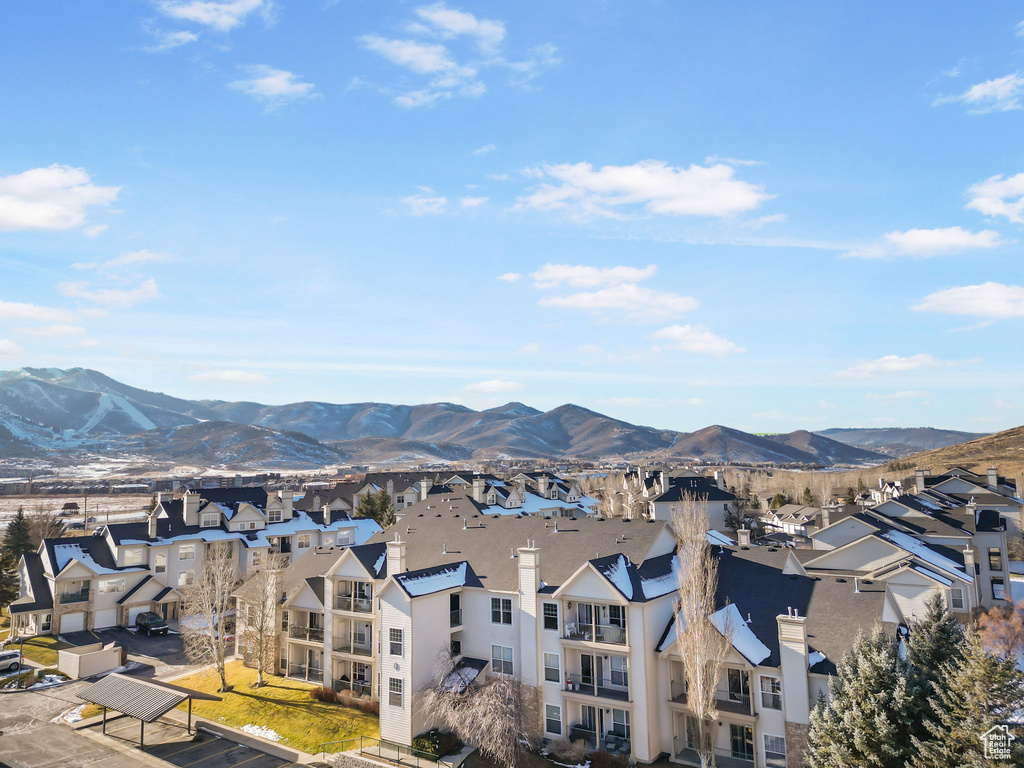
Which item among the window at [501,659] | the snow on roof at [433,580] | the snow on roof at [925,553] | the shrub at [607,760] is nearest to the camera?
the shrub at [607,760]

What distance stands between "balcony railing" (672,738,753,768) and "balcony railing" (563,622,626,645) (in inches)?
225

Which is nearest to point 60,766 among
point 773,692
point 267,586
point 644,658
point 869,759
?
point 267,586

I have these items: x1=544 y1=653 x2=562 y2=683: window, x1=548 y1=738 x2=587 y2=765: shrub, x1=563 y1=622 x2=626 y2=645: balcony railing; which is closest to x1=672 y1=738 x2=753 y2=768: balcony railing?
x1=548 y1=738 x2=587 y2=765: shrub

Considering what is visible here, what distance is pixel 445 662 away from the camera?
118ft

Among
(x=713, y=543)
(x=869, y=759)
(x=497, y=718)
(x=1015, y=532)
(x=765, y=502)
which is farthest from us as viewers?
(x=765, y=502)

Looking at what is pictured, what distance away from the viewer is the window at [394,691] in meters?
34.8

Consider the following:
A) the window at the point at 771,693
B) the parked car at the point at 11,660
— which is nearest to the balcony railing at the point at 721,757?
the window at the point at 771,693

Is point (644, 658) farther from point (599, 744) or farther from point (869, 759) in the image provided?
point (869, 759)

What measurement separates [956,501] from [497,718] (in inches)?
2946

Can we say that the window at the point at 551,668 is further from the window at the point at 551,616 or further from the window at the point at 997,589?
the window at the point at 997,589

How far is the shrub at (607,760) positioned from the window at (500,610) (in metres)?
8.37

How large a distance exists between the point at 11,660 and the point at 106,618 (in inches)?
448

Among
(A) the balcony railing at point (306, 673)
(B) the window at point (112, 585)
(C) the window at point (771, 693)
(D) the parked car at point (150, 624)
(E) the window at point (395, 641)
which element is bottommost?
(D) the parked car at point (150, 624)

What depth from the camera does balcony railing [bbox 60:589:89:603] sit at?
5871 centimetres
